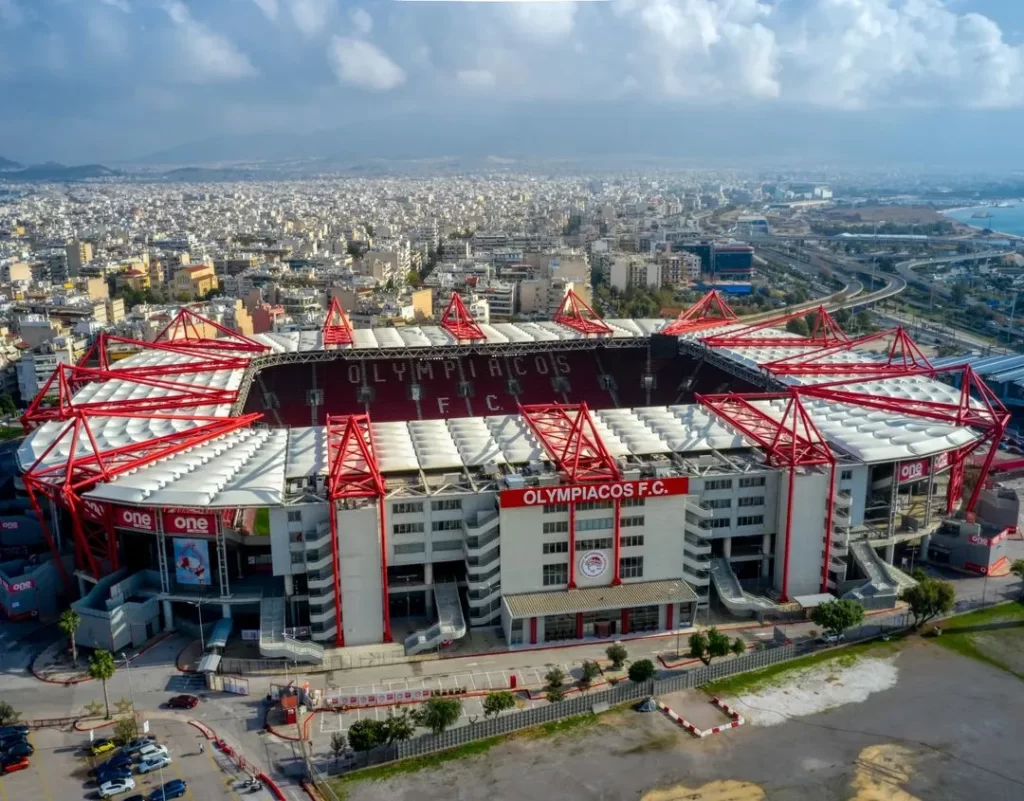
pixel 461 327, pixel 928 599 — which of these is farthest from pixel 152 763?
pixel 461 327

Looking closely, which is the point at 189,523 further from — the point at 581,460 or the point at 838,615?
the point at 838,615

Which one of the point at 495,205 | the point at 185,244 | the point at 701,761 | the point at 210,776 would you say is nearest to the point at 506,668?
the point at 701,761

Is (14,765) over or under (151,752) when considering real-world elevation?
under

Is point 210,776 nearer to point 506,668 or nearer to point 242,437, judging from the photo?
point 506,668


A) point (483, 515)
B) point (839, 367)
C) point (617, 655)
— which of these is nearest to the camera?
point (617, 655)

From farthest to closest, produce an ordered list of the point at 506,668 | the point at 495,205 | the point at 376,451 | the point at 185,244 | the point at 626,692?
1. the point at 495,205
2. the point at 185,244
3. the point at 376,451
4. the point at 506,668
5. the point at 626,692

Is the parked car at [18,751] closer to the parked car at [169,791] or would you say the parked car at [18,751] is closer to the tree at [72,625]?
the parked car at [169,791]
